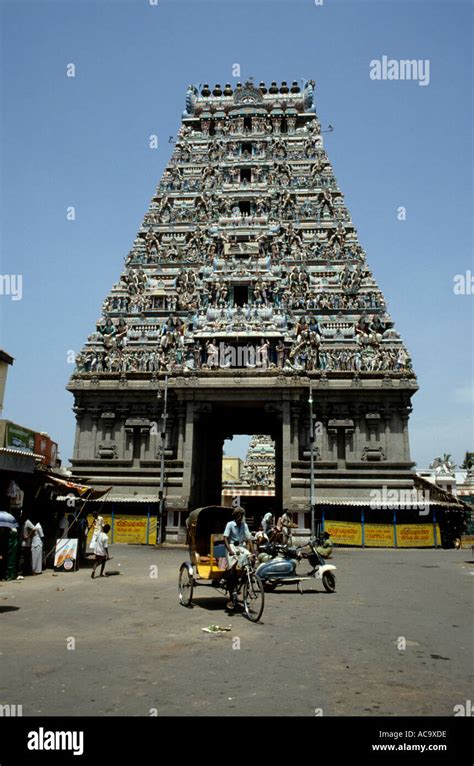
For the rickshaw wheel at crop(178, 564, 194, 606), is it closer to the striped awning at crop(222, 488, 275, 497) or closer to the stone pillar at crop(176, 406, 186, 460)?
the stone pillar at crop(176, 406, 186, 460)

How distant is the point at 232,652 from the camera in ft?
25.0

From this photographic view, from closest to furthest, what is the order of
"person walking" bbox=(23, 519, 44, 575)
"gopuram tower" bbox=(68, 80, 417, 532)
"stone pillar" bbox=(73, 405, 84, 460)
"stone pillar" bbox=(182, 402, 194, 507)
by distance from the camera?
"person walking" bbox=(23, 519, 44, 575)
"stone pillar" bbox=(182, 402, 194, 507)
"gopuram tower" bbox=(68, 80, 417, 532)
"stone pillar" bbox=(73, 405, 84, 460)

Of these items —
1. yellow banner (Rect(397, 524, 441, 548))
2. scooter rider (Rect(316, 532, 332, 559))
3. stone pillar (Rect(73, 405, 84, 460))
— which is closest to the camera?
scooter rider (Rect(316, 532, 332, 559))

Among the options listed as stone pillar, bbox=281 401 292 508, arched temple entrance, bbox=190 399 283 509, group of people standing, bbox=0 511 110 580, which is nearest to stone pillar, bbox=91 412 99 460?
arched temple entrance, bbox=190 399 283 509

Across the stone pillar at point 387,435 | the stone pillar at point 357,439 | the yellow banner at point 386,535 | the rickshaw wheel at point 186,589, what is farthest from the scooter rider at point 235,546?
the stone pillar at point 387,435

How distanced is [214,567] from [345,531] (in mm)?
18986

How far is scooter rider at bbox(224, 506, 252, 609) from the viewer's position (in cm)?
1042

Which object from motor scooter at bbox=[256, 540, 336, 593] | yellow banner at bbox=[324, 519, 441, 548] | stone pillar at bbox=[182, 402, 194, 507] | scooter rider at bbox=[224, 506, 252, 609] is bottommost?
yellow banner at bbox=[324, 519, 441, 548]

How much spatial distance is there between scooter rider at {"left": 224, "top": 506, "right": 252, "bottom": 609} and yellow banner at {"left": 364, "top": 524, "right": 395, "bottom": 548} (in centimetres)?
1912

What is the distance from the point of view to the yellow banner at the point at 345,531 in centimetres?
2842

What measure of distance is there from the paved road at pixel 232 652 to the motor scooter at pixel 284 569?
465 millimetres

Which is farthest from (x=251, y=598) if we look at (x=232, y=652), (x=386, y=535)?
(x=386, y=535)

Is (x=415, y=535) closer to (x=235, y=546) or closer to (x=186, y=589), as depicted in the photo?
(x=186, y=589)
